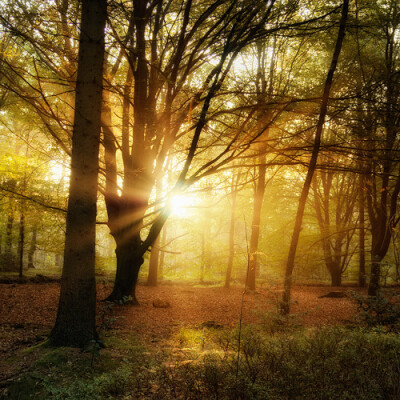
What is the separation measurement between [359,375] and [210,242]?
16162 millimetres

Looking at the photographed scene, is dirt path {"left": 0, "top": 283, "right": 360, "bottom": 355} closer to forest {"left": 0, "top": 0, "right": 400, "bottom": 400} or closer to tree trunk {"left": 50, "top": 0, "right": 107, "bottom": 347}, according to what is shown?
forest {"left": 0, "top": 0, "right": 400, "bottom": 400}

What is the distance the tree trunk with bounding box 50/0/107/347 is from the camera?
14.3 feet

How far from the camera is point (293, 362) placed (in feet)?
10.6

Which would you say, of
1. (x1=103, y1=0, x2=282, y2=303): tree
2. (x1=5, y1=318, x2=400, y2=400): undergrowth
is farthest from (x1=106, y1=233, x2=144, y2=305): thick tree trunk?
(x1=5, y1=318, x2=400, y2=400): undergrowth

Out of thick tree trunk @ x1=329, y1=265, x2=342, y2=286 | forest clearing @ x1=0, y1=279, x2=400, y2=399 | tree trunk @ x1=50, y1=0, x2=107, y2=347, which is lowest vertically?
thick tree trunk @ x1=329, y1=265, x2=342, y2=286

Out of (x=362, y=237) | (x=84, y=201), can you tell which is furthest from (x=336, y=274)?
(x=84, y=201)

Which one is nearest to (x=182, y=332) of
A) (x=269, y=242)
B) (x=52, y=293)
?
(x=52, y=293)

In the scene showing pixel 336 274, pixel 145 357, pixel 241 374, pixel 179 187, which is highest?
pixel 179 187

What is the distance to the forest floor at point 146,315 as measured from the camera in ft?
16.2

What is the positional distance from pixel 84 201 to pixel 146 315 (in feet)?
15.2

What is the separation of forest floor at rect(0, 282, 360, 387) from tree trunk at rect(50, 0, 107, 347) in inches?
16.2

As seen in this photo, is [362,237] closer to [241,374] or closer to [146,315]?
[146,315]

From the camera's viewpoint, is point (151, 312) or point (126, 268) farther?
point (151, 312)

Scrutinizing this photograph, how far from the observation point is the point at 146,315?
25.9ft
